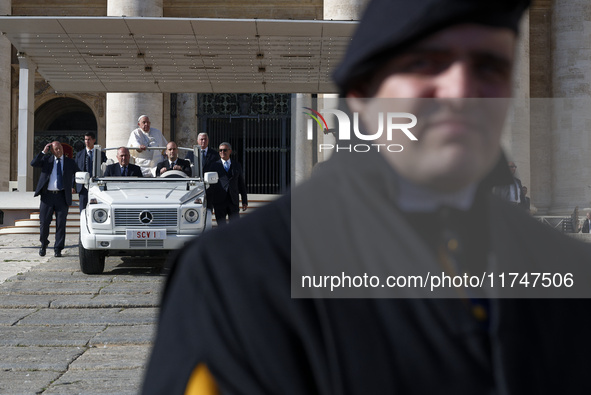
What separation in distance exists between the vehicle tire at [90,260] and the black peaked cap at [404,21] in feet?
31.5

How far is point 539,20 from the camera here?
2214 cm

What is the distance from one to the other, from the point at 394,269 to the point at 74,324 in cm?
714

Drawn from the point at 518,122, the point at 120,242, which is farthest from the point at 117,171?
the point at 518,122

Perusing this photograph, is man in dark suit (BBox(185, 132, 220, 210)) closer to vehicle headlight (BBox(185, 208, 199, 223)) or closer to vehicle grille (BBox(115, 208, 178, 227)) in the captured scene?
vehicle headlight (BBox(185, 208, 199, 223))

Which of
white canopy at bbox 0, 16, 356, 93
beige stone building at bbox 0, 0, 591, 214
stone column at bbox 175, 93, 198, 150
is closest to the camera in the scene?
white canopy at bbox 0, 16, 356, 93

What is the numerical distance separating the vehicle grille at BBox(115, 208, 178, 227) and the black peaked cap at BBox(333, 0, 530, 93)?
9.35 meters

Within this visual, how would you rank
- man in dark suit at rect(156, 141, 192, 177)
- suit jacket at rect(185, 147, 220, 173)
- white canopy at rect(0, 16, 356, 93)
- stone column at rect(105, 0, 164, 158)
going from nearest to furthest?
1. man in dark suit at rect(156, 141, 192, 177)
2. suit jacket at rect(185, 147, 220, 173)
3. white canopy at rect(0, 16, 356, 93)
4. stone column at rect(105, 0, 164, 158)

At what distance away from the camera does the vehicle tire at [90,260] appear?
1012 cm

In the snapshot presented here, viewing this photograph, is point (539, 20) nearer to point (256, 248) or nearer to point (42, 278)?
point (42, 278)

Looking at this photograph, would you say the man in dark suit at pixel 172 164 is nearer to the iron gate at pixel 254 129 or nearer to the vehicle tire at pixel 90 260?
the vehicle tire at pixel 90 260

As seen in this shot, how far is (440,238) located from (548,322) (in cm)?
15

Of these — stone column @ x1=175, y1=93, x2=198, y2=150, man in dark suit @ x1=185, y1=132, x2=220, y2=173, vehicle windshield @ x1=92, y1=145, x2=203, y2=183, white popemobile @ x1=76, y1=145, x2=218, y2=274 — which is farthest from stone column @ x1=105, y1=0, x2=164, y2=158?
white popemobile @ x1=76, y1=145, x2=218, y2=274

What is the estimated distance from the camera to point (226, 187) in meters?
11.4

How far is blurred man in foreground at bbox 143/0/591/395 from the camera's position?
33.5 inches
